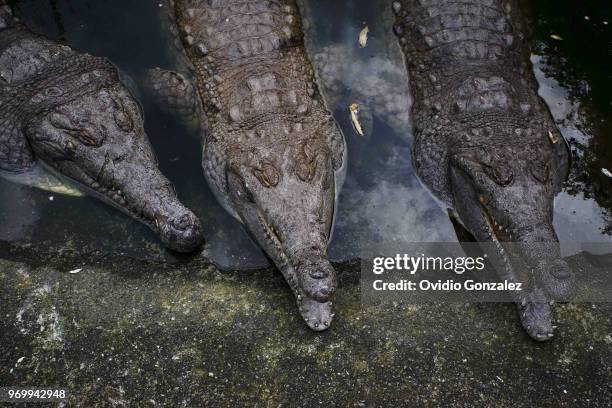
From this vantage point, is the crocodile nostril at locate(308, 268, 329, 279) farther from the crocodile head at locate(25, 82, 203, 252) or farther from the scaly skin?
the crocodile head at locate(25, 82, 203, 252)

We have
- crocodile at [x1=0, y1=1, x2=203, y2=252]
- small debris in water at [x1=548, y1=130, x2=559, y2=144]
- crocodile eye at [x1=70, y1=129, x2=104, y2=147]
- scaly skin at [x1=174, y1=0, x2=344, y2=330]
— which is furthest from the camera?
small debris in water at [x1=548, y1=130, x2=559, y2=144]

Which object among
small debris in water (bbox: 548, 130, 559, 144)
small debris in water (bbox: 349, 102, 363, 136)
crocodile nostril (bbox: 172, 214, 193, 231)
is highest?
crocodile nostril (bbox: 172, 214, 193, 231)

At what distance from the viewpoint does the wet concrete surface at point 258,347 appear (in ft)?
10.6

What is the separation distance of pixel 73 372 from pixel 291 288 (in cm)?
132

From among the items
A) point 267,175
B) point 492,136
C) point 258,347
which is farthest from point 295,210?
point 492,136

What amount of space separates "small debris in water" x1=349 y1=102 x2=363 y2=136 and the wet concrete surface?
1.58 metres

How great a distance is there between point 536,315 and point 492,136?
1.35 metres

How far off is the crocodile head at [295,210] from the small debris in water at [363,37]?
156 cm

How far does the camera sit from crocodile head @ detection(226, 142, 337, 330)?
135 inches

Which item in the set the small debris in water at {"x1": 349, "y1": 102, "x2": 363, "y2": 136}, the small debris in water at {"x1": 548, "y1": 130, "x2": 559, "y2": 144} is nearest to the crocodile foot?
the small debris in water at {"x1": 548, "y1": 130, "x2": 559, "y2": 144}

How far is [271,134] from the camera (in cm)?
416

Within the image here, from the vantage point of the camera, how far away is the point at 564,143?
463 centimetres

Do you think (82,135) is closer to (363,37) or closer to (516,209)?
(363,37)

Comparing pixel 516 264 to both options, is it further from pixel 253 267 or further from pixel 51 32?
pixel 51 32
